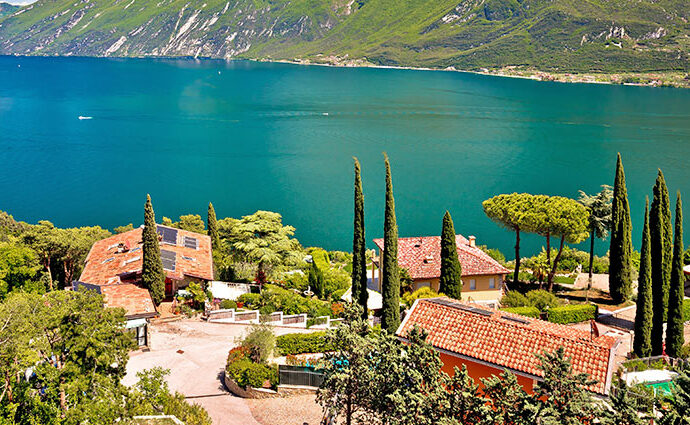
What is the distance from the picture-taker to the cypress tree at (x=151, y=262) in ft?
101

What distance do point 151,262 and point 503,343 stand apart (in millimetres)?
19266

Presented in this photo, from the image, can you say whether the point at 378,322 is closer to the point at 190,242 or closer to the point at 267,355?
the point at 267,355

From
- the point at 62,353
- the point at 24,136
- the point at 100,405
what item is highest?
the point at 24,136

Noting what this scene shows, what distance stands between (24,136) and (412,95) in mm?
109189

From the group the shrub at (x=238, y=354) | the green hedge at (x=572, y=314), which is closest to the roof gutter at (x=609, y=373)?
the green hedge at (x=572, y=314)

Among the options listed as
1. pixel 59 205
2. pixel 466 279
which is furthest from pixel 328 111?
pixel 466 279

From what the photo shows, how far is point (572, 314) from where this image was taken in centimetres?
3161

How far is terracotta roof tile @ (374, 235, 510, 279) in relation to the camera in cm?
3606

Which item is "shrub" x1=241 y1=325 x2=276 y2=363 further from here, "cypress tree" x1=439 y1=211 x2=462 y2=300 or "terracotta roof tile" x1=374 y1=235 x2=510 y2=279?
"terracotta roof tile" x1=374 y1=235 x2=510 y2=279

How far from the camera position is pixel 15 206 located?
76000mm

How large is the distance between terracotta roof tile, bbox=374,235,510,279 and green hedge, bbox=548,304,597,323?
5018 millimetres

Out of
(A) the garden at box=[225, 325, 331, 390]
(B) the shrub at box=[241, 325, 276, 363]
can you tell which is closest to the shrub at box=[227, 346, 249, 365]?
(A) the garden at box=[225, 325, 331, 390]

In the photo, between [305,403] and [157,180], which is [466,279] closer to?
[305,403]

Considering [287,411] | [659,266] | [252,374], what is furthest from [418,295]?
[287,411]
